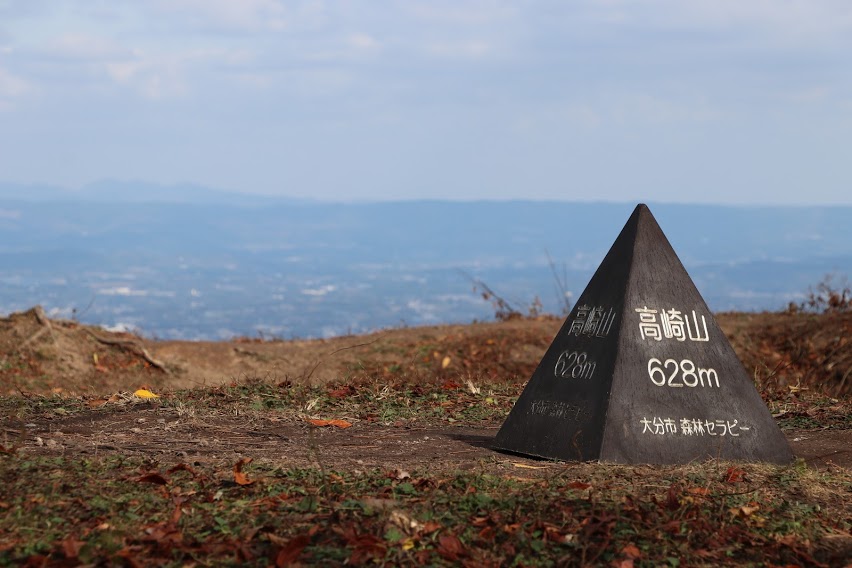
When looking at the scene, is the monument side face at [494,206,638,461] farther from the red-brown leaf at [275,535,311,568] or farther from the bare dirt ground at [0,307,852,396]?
the bare dirt ground at [0,307,852,396]

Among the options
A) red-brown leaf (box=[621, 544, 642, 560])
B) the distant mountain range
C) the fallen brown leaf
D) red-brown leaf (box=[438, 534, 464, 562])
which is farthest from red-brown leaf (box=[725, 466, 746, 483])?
the distant mountain range

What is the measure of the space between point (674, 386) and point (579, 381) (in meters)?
0.63

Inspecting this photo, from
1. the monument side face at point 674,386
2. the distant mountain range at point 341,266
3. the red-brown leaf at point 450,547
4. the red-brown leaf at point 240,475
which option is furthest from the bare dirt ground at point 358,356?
the distant mountain range at point 341,266

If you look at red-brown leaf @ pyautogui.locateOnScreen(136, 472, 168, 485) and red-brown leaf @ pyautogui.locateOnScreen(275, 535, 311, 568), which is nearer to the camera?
red-brown leaf @ pyautogui.locateOnScreen(275, 535, 311, 568)

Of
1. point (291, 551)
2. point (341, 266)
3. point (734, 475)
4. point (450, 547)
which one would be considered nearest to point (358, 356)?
point (734, 475)

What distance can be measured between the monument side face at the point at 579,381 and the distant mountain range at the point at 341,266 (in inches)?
2560

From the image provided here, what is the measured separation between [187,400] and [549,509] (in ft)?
15.4

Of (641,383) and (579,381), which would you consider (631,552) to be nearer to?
(641,383)

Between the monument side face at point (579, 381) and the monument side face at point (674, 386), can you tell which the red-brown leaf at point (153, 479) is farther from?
the monument side face at point (674, 386)

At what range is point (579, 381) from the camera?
702cm

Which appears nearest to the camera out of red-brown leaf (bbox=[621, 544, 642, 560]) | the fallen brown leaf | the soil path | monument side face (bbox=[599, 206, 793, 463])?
red-brown leaf (bbox=[621, 544, 642, 560])

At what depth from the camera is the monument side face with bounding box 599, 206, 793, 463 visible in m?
6.75

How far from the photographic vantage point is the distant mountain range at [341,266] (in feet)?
331

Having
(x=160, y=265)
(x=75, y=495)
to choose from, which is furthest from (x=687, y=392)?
(x=160, y=265)
